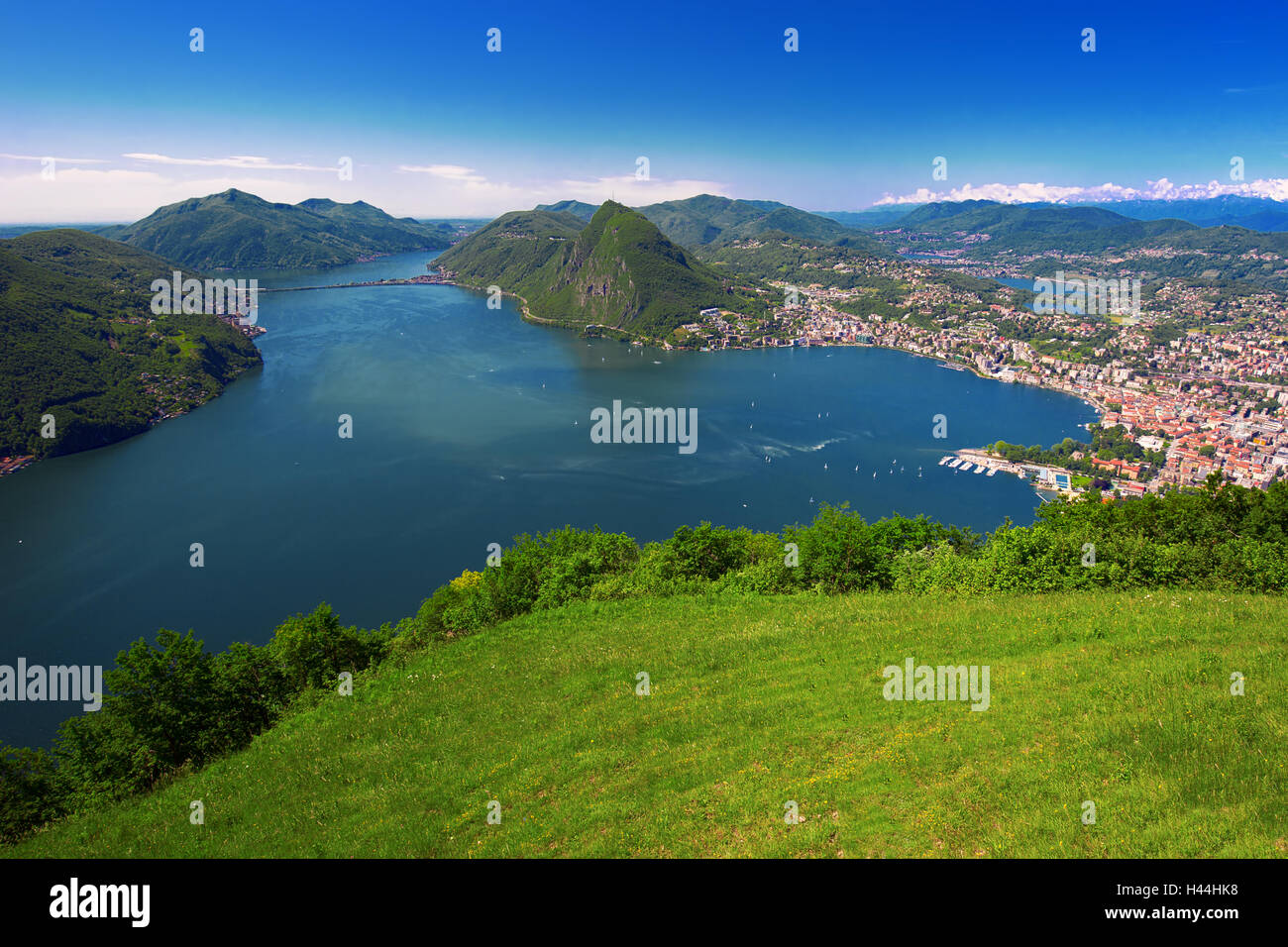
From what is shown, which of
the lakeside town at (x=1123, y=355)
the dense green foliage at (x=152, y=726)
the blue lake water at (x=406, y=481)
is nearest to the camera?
the dense green foliage at (x=152, y=726)

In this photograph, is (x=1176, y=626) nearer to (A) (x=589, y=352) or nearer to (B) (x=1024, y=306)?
(A) (x=589, y=352)

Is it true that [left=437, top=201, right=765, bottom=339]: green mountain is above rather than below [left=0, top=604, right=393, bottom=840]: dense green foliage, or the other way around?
above

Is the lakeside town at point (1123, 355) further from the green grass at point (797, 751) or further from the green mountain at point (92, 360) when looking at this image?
the green mountain at point (92, 360)

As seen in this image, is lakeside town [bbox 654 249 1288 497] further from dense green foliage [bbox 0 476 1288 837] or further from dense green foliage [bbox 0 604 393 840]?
dense green foliage [bbox 0 604 393 840]

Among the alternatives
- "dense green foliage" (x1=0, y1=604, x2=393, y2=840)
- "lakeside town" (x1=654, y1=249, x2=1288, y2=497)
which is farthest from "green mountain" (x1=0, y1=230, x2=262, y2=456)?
"lakeside town" (x1=654, y1=249, x2=1288, y2=497)

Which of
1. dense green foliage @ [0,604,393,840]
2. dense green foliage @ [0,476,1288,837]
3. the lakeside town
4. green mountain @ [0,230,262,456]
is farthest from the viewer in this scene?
green mountain @ [0,230,262,456]

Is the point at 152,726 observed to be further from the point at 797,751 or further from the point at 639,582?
the point at 797,751

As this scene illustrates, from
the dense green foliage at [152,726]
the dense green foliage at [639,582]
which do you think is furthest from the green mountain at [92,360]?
the dense green foliage at [152,726]
